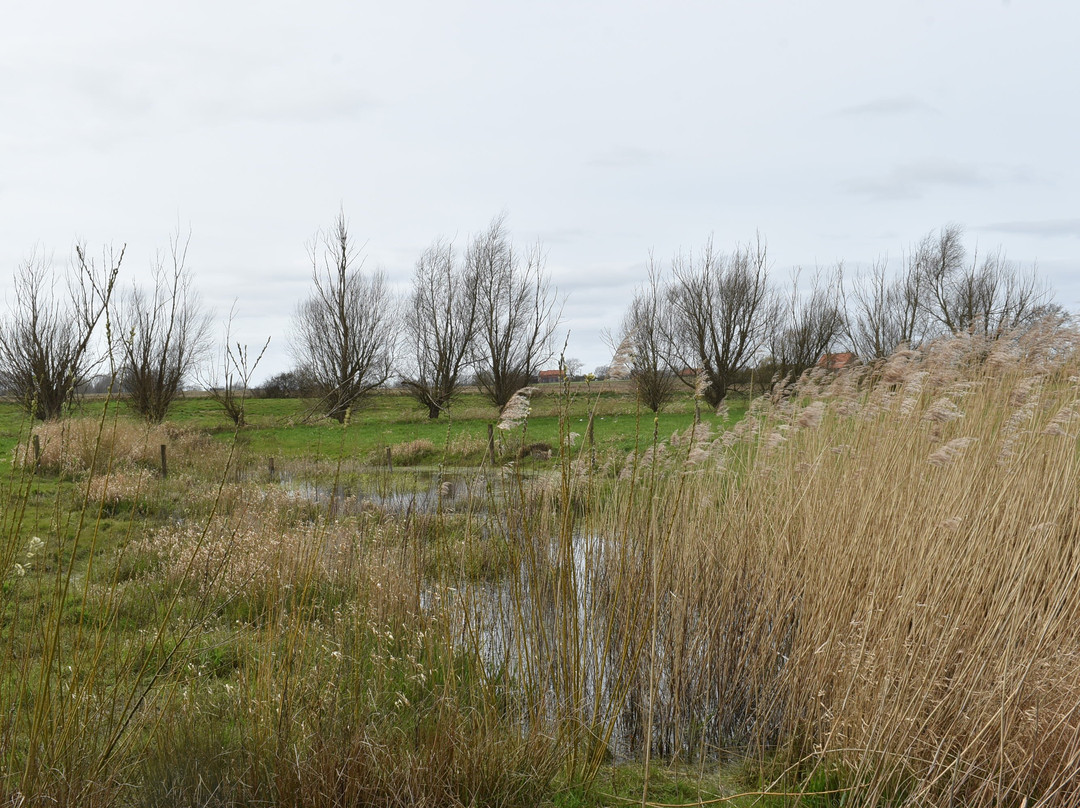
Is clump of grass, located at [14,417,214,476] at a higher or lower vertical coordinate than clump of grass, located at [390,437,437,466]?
higher

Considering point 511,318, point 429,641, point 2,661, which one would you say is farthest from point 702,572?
point 511,318

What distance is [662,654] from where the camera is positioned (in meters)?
3.40

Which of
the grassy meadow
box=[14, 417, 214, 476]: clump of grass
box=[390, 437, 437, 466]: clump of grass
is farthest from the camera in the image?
box=[390, 437, 437, 466]: clump of grass

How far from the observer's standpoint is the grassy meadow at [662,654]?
2.38 meters

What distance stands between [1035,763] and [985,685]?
0.27 m

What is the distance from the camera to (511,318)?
2622 cm

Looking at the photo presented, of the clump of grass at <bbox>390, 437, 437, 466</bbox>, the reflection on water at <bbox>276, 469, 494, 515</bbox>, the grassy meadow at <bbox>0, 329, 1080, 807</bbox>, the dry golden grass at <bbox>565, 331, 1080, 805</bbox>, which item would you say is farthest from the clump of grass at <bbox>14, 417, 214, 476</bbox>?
the dry golden grass at <bbox>565, 331, 1080, 805</bbox>

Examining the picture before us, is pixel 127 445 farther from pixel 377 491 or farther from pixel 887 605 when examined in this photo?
pixel 887 605

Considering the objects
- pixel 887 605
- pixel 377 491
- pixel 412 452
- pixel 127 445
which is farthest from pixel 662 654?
pixel 412 452

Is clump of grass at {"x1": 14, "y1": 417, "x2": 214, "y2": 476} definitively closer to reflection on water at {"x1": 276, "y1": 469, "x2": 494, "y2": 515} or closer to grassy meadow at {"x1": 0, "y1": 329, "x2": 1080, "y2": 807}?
reflection on water at {"x1": 276, "y1": 469, "x2": 494, "y2": 515}

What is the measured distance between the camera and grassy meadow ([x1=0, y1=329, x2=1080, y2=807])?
2383 mm

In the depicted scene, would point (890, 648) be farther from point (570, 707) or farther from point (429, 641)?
point (429, 641)

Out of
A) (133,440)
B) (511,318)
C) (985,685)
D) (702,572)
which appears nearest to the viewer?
(985,685)

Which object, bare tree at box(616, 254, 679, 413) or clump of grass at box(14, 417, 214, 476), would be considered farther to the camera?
bare tree at box(616, 254, 679, 413)
